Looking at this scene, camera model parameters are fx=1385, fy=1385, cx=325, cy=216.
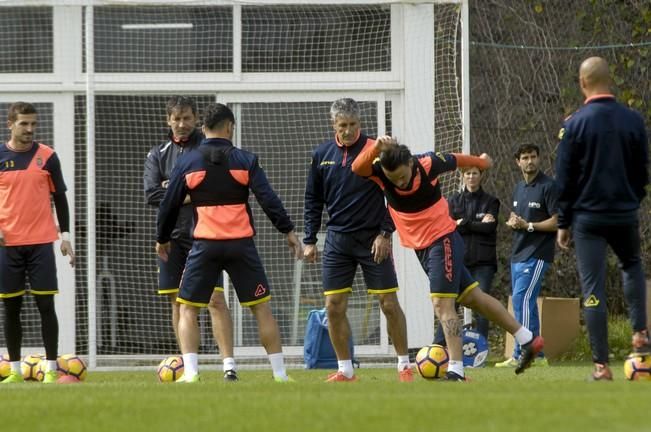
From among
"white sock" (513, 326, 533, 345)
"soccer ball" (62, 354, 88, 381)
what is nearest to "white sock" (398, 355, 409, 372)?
"white sock" (513, 326, 533, 345)

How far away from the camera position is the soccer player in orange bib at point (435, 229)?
9297mm

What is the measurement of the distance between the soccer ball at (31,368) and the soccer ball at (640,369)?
15.1 feet

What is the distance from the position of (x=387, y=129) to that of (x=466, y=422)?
9476 mm

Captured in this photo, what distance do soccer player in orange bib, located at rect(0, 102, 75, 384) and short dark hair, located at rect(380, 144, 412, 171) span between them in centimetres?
282

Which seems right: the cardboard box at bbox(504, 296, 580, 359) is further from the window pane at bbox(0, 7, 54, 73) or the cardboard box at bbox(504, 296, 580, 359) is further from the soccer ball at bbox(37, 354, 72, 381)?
the window pane at bbox(0, 7, 54, 73)

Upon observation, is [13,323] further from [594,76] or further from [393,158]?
[594,76]

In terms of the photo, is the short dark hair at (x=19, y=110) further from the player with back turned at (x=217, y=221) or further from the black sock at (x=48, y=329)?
the player with back turned at (x=217, y=221)

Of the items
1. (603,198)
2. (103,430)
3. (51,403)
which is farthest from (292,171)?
(103,430)

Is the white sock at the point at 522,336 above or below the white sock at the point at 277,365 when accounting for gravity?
above

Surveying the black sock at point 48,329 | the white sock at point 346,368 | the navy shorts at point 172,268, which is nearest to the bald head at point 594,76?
the white sock at point 346,368

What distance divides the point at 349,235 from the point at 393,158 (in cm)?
112

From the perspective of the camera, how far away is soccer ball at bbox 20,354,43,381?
10.7 meters

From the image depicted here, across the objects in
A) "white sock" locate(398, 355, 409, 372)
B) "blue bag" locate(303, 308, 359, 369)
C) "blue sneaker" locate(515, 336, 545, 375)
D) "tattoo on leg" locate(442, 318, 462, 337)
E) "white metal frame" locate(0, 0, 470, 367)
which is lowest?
"blue bag" locate(303, 308, 359, 369)

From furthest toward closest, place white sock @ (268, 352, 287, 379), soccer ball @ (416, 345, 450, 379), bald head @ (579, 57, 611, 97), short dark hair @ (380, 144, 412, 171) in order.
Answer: soccer ball @ (416, 345, 450, 379)
white sock @ (268, 352, 287, 379)
short dark hair @ (380, 144, 412, 171)
bald head @ (579, 57, 611, 97)
